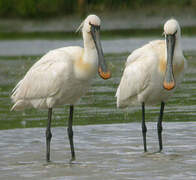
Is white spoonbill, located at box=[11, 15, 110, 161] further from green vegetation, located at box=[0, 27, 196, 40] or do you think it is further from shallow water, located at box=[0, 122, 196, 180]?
green vegetation, located at box=[0, 27, 196, 40]

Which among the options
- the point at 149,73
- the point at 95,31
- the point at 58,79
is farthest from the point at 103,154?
the point at 95,31

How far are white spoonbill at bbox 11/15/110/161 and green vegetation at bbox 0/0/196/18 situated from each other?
1094 inches

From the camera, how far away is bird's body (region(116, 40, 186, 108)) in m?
10.4

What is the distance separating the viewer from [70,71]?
9.85 meters

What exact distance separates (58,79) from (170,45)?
1.47 metres

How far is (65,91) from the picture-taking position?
9.98m

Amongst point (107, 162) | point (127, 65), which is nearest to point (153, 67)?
point (127, 65)

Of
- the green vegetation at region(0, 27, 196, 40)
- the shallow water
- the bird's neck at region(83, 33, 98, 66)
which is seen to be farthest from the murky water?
the green vegetation at region(0, 27, 196, 40)

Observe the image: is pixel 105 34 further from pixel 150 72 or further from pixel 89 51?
pixel 89 51

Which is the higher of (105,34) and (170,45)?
(105,34)

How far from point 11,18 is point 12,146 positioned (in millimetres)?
29543

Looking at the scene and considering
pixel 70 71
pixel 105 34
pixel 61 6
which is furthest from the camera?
pixel 61 6

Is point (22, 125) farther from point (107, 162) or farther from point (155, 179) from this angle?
point (155, 179)

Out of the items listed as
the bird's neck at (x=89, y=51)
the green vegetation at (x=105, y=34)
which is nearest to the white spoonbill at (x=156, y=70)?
the bird's neck at (x=89, y=51)
